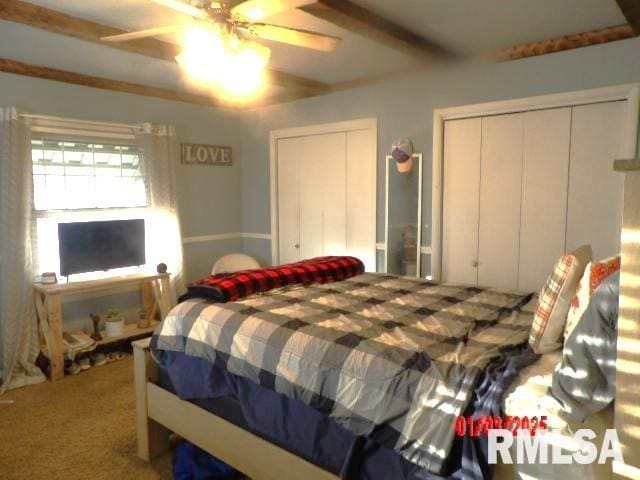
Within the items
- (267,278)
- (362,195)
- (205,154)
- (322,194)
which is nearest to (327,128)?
(322,194)

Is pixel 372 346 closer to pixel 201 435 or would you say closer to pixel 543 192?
pixel 201 435

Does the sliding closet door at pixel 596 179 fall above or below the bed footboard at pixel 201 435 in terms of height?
above

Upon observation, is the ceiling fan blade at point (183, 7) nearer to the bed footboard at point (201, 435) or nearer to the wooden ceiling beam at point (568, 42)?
the bed footboard at point (201, 435)

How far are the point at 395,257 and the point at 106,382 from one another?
8.12 ft

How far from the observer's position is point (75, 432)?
2709 millimetres

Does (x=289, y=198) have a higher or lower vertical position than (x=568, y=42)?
lower

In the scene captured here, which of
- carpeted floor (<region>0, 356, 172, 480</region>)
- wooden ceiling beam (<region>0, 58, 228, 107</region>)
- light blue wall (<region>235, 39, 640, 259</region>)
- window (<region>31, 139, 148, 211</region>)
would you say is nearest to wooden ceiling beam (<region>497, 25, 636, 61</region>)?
light blue wall (<region>235, 39, 640, 259</region>)

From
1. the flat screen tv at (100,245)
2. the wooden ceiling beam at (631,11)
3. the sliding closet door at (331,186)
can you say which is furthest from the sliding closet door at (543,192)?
the flat screen tv at (100,245)

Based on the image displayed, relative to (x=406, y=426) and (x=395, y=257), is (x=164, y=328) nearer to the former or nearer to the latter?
(x=406, y=426)

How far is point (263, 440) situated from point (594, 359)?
1.27 m

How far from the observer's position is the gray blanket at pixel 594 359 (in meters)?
1.20

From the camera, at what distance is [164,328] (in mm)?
2305

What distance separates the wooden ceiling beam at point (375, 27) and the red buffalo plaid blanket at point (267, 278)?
1.44 meters

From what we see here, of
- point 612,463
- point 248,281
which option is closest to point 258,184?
point 248,281
